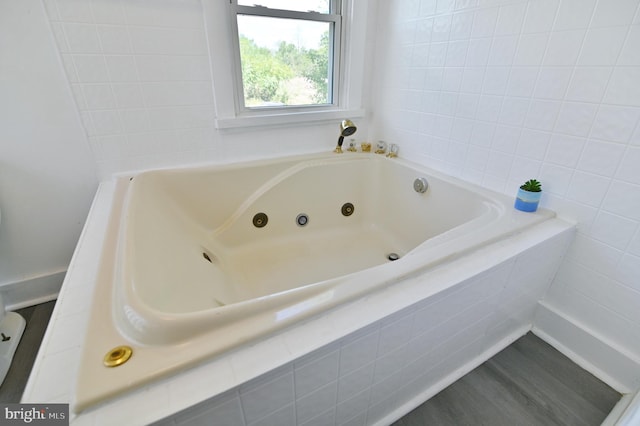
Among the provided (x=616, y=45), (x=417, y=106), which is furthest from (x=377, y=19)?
(x=616, y=45)

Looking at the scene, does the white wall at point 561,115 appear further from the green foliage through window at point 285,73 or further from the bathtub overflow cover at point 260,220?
the bathtub overflow cover at point 260,220

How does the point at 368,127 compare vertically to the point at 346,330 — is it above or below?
above

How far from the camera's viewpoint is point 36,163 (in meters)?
1.27

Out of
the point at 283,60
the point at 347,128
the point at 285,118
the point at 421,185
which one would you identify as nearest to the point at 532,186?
the point at 421,185

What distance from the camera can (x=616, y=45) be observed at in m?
0.87

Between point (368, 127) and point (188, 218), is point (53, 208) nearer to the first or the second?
point (188, 218)

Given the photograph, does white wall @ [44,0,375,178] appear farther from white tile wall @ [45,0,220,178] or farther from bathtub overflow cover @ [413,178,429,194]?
bathtub overflow cover @ [413,178,429,194]

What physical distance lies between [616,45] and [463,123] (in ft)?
1.73

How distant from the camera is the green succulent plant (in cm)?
109

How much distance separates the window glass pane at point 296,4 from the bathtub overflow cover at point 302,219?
1.03 meters

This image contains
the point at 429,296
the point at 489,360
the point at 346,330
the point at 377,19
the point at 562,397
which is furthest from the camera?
the point at 377,19

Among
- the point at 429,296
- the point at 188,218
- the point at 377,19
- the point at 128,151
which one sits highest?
the point at 377,19

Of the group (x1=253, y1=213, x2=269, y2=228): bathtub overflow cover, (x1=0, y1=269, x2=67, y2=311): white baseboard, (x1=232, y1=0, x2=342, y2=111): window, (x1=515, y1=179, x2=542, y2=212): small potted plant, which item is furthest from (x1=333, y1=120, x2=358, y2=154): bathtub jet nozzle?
(x1=0, y1=269, x2=67, y2=311): white baseboard

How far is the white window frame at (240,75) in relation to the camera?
4.23 feet
